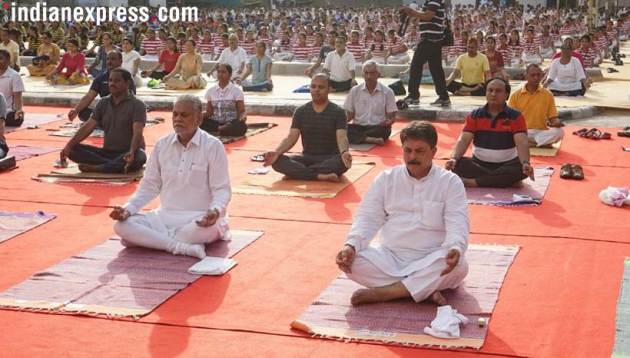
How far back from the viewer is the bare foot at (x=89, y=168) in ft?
28.9

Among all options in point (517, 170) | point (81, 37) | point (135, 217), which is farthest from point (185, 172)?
point (81, 37)

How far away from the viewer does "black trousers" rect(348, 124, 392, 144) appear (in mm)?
10453

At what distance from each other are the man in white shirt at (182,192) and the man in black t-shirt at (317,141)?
2.28 meters

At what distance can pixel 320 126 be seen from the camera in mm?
8602

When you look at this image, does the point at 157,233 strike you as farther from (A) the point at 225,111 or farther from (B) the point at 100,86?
(A) the point at 225,111

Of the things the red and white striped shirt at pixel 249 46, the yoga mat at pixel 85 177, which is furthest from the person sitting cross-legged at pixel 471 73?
the red and white striped shirt at pixel 249 46

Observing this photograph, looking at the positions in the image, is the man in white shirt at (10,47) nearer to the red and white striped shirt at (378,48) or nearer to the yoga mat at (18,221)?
the red and white striped shirt at (378,48)

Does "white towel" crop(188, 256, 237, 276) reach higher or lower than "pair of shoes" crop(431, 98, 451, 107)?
lower

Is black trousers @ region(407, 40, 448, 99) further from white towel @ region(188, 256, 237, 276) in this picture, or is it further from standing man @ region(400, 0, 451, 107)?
white towel @ region(188, 256, 237, 276)

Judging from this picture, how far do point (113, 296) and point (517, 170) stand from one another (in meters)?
4.05

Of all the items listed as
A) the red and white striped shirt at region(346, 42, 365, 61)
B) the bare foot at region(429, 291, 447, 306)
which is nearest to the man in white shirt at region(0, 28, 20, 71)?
the red and white striped shirt at region(346, 42, 365, 61)

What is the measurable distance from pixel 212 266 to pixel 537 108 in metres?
5.19

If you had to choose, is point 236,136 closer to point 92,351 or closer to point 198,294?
point 198,294

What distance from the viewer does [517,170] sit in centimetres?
805
